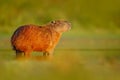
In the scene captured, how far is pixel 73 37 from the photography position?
6301mm

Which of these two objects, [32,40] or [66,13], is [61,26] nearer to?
[32,40]

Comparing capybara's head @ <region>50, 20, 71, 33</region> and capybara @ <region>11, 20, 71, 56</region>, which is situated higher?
capybara's head @ <region>50, 20, 71, 33</region>

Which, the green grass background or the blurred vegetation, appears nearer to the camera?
the green grass background

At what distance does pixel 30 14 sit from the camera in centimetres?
727

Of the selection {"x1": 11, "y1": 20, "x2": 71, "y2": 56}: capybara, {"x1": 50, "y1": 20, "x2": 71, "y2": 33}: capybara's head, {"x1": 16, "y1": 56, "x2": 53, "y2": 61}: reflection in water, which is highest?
{"x1": 50, "y1": 20, "x2": 71, "y2": 33}: capybara's head

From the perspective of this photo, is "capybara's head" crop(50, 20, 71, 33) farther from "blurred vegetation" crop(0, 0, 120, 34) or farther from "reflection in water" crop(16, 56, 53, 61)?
"blurred vegetation" crop(0, 0, 120, 34)

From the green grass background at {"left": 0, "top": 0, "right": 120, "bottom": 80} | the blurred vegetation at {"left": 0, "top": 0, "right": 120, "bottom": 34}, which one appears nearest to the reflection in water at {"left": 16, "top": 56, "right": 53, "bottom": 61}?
the green grass background at {"left": 0, "top": 0, "right": 120, "bottom": 80}

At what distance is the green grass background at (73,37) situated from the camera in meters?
4.22

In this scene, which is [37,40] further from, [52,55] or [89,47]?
[89,47]

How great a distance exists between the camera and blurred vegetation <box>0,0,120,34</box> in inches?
278

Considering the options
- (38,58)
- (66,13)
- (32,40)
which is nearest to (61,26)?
(32,40)

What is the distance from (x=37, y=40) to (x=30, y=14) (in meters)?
2.46

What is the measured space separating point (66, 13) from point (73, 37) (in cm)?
112

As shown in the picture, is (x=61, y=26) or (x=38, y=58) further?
(x=61, y=26)
